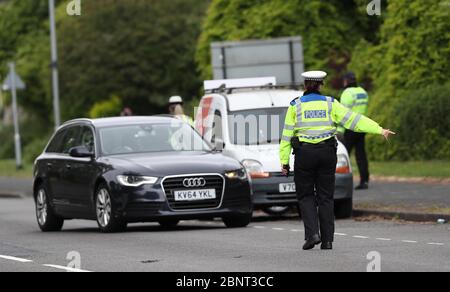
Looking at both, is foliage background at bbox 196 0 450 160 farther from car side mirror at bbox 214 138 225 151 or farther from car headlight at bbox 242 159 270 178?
car headlight at bbox 242 159 270 178

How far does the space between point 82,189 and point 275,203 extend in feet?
9.58

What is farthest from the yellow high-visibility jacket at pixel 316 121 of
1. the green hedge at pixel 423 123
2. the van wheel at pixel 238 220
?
the green hedge at pixel 423 123

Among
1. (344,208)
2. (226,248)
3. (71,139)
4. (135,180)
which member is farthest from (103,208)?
(344,208)

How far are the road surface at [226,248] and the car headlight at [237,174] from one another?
691 mm

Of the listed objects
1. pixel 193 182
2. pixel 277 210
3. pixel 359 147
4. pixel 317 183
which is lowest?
pixel 277 210

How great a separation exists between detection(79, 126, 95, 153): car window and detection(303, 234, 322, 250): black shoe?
540 cm

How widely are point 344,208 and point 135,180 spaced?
3.83m

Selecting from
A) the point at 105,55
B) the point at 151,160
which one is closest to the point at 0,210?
the point at 151,160

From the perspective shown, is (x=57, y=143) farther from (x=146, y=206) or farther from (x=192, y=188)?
(x=192, y=188)

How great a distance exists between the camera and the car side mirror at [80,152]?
63.5ft

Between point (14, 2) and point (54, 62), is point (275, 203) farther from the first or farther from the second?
point (14, 2)

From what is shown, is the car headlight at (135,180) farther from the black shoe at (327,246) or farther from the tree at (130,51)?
the tree at (130,51)

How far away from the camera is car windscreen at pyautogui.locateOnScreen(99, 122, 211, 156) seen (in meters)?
19.6

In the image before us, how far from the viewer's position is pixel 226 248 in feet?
50.7
